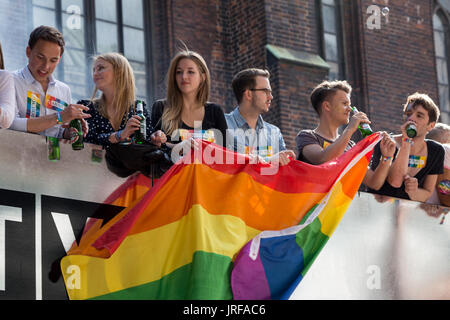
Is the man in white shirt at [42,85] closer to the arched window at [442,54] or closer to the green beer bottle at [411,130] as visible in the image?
the green beer bottle at [411,130]

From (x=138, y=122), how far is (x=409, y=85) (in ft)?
31.7

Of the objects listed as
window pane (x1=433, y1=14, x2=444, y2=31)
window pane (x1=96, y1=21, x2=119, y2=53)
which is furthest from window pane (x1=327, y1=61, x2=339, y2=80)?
window pane (x1=96, y1=21, x2=119, y2=53)

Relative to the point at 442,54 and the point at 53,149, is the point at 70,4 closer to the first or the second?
the point at 53,149

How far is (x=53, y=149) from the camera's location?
18.6ft

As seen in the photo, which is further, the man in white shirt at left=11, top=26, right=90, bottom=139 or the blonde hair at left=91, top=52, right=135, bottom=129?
the blonde hair at left=91, top=52, right=135, bottom=129

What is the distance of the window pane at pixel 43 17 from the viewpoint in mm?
11836

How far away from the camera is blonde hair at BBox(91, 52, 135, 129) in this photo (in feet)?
20.1

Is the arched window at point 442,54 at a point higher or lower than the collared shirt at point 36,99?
higher

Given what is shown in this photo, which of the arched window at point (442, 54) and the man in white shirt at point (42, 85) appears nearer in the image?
the man in white shirt at point (42, 85)

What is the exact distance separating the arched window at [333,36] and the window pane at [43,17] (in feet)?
15.6

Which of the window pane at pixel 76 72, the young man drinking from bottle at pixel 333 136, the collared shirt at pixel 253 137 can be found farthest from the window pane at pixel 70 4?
the young man drinking from bottle at pixel 333 136

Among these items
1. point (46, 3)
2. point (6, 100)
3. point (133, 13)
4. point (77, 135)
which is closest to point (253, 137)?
point (77, 135)

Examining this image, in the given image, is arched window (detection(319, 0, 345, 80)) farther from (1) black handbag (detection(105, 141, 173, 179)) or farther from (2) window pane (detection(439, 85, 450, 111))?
(1) black handbag (detection(105, 141, 173, 179))

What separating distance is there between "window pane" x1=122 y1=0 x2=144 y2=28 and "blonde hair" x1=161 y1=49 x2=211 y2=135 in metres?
6.69
